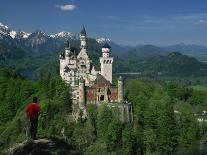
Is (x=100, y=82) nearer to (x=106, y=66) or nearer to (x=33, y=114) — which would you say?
(x=106, y=66)

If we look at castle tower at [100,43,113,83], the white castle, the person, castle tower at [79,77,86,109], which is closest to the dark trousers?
the person

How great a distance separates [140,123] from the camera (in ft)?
269

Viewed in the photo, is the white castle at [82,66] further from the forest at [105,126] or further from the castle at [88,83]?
the forest at [105,126]

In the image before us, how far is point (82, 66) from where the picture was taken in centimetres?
9781

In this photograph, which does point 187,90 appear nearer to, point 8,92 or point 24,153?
point 8,92

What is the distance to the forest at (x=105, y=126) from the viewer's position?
74375 millimetres

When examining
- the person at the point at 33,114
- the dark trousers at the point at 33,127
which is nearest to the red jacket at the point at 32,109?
the person at the point at 33,114

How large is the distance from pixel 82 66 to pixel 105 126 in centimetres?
2338

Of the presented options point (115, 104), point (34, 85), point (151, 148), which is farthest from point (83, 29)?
point (151, 148)

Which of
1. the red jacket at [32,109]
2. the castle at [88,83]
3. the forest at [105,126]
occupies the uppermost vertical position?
the castle at [88,83]

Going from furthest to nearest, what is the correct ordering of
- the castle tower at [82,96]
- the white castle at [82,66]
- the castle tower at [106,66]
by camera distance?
the white castle at [82,66], the castle tower at [106,66], the castle tower at [82,96]

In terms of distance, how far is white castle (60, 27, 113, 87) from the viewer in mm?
93938

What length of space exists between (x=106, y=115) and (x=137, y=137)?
590 centimetres

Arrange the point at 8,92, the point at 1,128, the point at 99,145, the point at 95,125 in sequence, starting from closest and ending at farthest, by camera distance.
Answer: the point at 99,145, the point at 95,125, the point at 1,128, the point at 8,92
